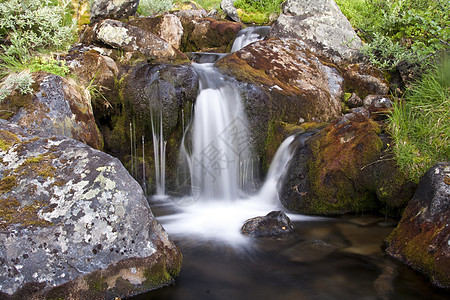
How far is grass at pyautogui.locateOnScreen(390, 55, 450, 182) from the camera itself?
16.4 ft

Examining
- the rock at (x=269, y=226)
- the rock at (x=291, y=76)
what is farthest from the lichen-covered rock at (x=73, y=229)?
the rock at (x=291, y=76)

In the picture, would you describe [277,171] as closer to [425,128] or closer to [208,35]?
[425,128]

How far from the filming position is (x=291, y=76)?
8.38m

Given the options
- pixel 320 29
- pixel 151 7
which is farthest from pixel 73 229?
pixel 151 7

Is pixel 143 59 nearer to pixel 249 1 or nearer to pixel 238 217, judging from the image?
pixel 238 217

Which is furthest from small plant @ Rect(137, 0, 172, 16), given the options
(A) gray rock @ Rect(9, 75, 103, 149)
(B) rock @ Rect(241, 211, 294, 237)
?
(B) rock @ Rect(241, 211, 294, 237)

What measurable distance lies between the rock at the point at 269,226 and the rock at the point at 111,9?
7.44 meters

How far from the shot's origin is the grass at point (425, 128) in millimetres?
4988

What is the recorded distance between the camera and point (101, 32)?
308 inches

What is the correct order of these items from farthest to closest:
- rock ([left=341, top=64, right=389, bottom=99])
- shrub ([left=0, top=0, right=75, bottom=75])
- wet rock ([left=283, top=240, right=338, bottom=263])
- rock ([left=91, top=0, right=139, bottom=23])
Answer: rock ([left=91, top=0, right=139, bottom=23]) → rock ([left=341, top=64, right=389, bottom=99]) → shrub ([left=0, top=0, right=75, bottom=75]) → wet rock ([left=283, top=240, right=338, bottom=263])

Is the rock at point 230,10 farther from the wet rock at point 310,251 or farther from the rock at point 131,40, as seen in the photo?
the wet rock at point 310,251

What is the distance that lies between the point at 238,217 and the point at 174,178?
1.89 m

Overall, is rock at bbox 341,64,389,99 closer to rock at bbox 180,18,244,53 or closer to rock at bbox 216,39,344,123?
rock at bbox 216,39,344,123

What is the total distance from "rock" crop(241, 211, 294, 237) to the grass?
1.98 metres
